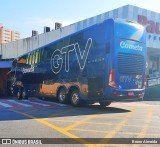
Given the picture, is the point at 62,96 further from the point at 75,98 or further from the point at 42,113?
the point at 42,113

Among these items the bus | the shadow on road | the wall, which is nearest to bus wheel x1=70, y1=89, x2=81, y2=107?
the bus

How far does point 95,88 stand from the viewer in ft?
40.0

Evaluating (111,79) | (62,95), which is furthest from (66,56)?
(111,79)

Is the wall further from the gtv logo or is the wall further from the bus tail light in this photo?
the bus tail light

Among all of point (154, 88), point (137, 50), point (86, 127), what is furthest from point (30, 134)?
point (154, 88)

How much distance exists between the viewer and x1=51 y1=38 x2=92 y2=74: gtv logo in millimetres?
12946

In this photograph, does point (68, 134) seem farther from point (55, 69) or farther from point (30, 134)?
point (55, 69)

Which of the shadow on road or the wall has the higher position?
the wall

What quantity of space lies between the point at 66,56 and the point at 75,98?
2433 mm

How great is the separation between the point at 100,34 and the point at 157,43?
15.7 meters

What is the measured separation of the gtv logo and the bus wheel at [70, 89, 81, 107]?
136cm

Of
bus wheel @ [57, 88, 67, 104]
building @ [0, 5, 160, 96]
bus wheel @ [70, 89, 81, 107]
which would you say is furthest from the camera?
building @ [0, 5, 160, 96]

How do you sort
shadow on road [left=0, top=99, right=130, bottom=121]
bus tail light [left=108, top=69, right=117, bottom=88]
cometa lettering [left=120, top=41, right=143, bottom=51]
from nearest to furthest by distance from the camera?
shadow on road [left=0, top=99, right=130, bottom=121], bus tail light [left=108, top=69, right=117, bottom=88], cometa lettering [left=120, top=41, right=143, bottom=51]

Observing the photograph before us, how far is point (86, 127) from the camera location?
8.13 meters
